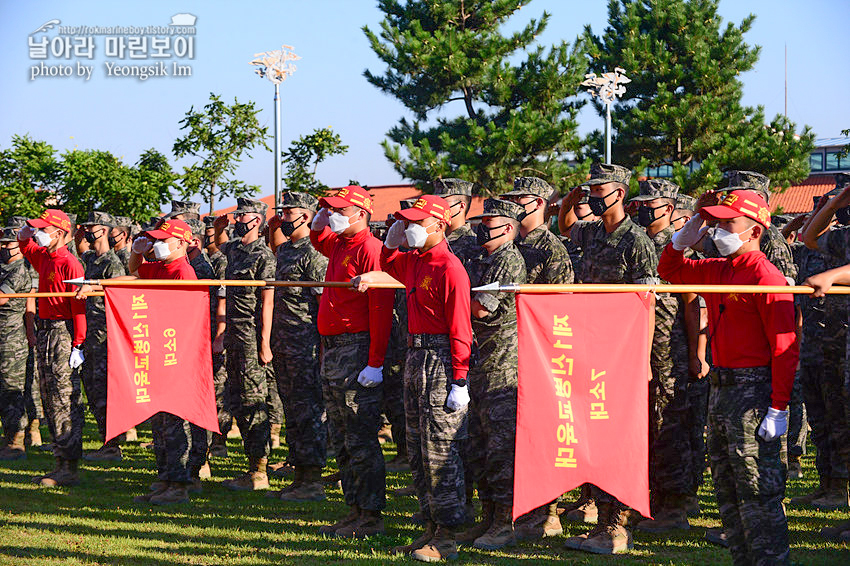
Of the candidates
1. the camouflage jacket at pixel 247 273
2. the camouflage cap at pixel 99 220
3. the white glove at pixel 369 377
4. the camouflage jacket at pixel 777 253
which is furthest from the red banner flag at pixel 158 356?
the camouflage jacket at pixel 777 253

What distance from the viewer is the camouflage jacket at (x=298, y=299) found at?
952cm

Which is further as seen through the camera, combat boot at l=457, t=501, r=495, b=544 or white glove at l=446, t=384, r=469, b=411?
combat boot at l=457, t=501, r=495, b=544

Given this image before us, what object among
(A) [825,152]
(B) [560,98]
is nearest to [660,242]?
(B) [560,98]

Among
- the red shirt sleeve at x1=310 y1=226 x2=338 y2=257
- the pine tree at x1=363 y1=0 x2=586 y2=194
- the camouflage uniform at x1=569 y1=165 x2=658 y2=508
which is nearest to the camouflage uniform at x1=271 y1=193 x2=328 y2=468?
the red shirt sleeve at x1=310 y1=226 x2=338 y2=257

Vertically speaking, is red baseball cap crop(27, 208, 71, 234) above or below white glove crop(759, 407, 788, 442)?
above

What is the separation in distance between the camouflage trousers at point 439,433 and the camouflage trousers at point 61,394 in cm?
479

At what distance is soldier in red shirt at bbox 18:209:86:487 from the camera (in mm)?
10148

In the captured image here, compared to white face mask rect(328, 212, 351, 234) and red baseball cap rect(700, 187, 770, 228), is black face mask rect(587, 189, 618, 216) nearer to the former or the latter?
red baseball cap rect(700, 187, 770, 228)

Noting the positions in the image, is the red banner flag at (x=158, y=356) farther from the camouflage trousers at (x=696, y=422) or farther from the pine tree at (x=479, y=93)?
the pine tree at (x=479, y=93)

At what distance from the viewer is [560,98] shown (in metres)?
28.5

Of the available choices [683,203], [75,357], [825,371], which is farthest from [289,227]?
[825,371]

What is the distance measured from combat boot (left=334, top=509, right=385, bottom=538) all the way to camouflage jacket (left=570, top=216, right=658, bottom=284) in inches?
105

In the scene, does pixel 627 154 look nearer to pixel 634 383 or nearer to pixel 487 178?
pixel 487 178

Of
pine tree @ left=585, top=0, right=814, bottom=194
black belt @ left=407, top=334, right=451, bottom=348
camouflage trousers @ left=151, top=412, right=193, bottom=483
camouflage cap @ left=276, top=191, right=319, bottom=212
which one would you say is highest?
pine tree @ left=585, top=0, right=814, bottom=194
